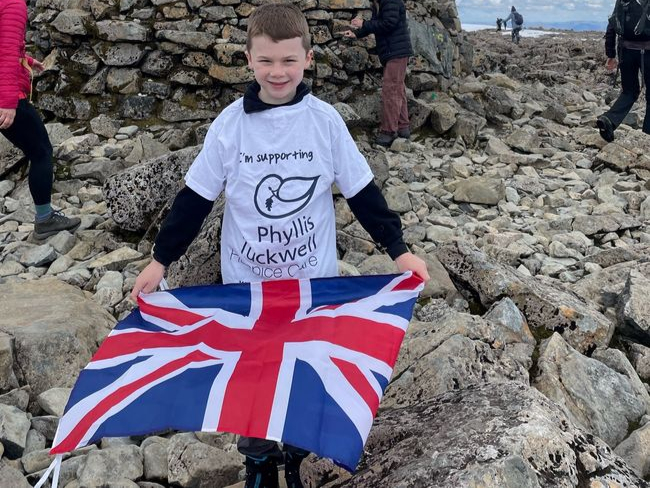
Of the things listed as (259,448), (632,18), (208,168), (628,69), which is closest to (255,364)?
(259,448)

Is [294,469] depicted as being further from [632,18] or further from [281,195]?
[632,18]

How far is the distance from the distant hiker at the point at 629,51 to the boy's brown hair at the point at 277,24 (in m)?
8.50

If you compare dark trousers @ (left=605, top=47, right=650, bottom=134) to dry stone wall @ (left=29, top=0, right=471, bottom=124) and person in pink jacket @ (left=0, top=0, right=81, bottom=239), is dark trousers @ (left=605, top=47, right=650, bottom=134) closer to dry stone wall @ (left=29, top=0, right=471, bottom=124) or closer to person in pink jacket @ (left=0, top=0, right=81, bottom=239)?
dry stone wall @ (left=29, top=0, right=471, bottom=124)

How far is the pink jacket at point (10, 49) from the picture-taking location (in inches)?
216

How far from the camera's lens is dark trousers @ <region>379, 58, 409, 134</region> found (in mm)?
9508

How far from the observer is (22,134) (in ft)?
19.7

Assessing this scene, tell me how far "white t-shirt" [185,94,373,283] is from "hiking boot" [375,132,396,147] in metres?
6.93

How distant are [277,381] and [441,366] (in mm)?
1225

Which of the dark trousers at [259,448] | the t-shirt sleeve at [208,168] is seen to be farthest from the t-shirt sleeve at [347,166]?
the dark trousers at [259,448]

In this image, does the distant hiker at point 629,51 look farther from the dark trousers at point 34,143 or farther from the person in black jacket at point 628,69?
the dark trousers at point 34,143

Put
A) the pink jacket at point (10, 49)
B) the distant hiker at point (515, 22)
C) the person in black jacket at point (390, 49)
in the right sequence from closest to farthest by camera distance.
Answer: the pink jacket at point (10, 49) → the person in black jacket at point (390, 49) → the distant hiker at point (515, 22)

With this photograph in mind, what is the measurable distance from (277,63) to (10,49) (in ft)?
13.8

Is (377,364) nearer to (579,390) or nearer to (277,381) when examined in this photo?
(277,381)

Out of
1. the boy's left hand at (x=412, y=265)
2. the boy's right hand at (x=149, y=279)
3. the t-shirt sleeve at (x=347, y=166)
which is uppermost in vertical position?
the t-shirt sleeve at (x=347, y=166)
